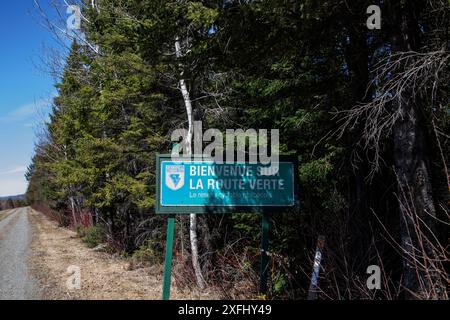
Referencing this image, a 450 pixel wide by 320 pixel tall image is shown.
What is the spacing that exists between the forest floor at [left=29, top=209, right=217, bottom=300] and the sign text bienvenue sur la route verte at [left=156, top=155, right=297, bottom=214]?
8.51ft

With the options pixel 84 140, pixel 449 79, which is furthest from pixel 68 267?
pixel 449 79

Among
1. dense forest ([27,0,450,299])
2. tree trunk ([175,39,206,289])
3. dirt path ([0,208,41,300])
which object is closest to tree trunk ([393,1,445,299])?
dense forest ([27,0,450,299])

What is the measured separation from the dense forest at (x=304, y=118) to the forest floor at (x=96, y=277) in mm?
819

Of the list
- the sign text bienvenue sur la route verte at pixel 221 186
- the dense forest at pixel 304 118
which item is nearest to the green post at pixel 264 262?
the sign text bienvenue sur la route verte at pixel 221 186

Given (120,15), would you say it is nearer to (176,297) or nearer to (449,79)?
(176,297)

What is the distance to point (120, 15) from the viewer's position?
11.5 m

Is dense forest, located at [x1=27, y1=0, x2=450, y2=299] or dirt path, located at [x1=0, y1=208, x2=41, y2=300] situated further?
dirt path, located at [x1=0, y1=208, x2=41, y2=300]

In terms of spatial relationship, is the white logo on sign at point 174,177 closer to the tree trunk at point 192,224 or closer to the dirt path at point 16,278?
the tree trunk at point 192,224

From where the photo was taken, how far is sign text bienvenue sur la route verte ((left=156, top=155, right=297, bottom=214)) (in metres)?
6.73

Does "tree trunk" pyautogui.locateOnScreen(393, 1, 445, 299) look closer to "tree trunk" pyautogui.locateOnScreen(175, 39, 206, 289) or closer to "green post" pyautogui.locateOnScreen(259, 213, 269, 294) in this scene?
"green post" pyautogui.locateOnScreen(259, 213, 269, 294)

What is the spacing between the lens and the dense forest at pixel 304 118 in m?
5.84

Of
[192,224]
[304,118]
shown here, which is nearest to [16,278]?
[192,224]

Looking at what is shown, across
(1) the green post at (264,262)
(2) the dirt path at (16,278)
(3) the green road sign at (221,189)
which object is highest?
(3) the green road sign at (221,189)
